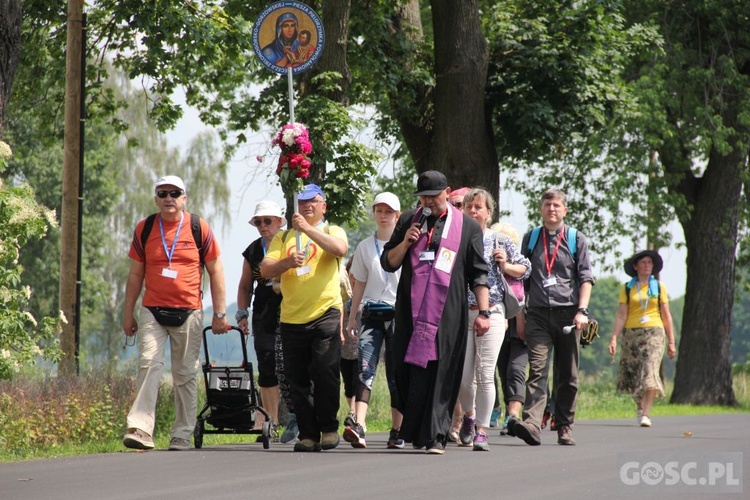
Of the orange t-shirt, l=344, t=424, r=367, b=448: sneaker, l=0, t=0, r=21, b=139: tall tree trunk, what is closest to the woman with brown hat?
l=344, t=424, r=367, b=448: sneaker

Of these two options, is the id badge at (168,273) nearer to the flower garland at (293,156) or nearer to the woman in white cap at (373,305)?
the flower garland at (293,156)

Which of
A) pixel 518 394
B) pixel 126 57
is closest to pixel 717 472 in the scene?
pixel 518 394

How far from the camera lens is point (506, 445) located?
11.3m

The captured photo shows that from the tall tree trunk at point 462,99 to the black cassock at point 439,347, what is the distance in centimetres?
873

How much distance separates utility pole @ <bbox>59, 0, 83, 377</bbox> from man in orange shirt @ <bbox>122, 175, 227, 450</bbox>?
2896mm

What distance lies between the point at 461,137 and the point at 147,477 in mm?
11233

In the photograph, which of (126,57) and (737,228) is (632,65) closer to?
(737,228)

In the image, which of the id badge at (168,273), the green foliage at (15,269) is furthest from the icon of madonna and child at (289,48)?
the green foliage at (15,269)

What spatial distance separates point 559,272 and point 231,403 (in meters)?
3.11

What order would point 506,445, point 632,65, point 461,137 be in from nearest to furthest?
point 506,445 < point 461,137 < point 632,65

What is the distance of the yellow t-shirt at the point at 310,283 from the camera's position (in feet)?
34.3

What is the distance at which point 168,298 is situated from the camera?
10.8 m

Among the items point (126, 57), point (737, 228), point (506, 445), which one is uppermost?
point (126, 57)

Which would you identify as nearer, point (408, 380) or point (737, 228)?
point (408, 380)
